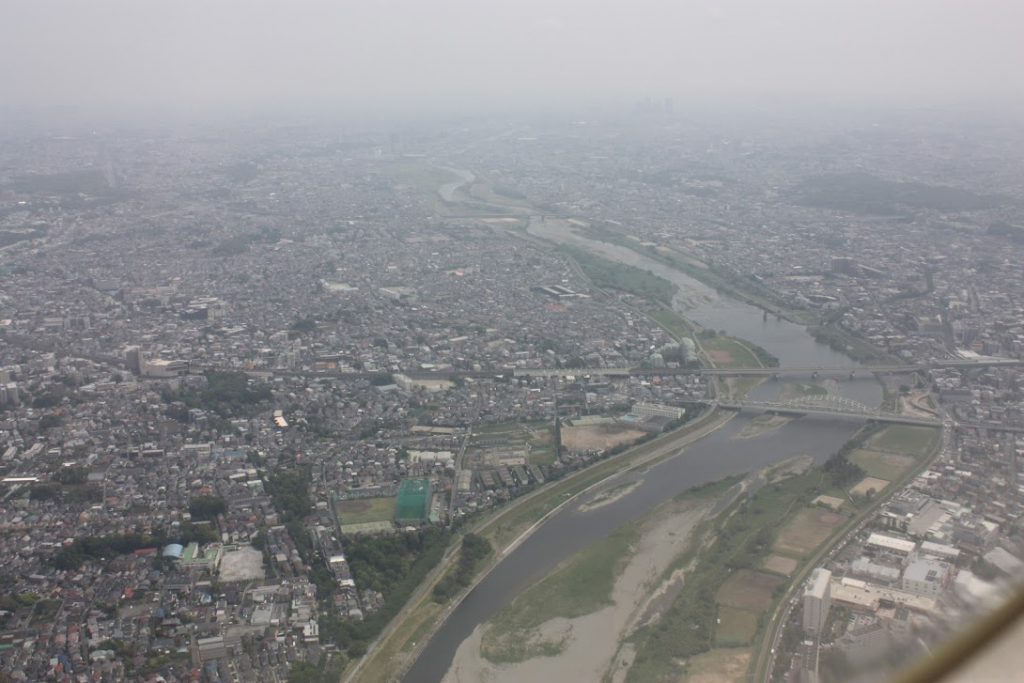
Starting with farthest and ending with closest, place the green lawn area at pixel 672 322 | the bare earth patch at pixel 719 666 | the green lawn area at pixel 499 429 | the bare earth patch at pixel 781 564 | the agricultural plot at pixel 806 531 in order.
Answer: the green lawn area at pixel 672 322 → the green lawn area at pixel 499 429 → the agricultural plot at pixel 806 531 → the bare earth patch at pixel 781 564 → the bare earth patch at pixel 719 666

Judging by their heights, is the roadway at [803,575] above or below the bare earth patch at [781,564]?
above

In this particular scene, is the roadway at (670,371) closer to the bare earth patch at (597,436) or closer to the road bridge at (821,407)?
the road bridge at (821,407)

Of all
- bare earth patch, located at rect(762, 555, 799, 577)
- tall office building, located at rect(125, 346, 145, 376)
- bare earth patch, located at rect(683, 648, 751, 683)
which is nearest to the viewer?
bare earth patch, located at rect(683, 648, 751, 683)

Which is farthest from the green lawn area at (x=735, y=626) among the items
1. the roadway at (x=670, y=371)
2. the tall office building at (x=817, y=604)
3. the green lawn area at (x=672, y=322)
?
the green lawn area at (x=672, y=322)

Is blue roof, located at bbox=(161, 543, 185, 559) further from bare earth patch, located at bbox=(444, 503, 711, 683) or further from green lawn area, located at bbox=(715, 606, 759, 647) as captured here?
green lawn area, located at bbox=(715, 606, 759, 647)

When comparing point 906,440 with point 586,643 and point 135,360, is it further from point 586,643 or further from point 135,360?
point 135,360

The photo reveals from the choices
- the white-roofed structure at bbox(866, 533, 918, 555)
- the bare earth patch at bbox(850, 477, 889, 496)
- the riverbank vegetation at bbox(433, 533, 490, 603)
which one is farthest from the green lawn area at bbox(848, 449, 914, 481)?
the riverbank vegetation at bbox(433, 533, 490, 603)

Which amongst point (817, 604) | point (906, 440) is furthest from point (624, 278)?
point (817, 604)
